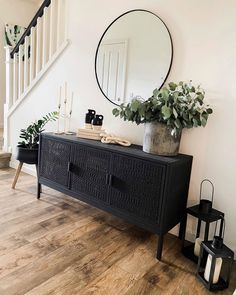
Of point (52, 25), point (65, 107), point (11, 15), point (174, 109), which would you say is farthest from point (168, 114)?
point (11, 15)

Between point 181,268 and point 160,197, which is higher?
point 160,197

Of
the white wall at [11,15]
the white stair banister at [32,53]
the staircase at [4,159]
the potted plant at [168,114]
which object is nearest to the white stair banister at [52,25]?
the white stair banister at [32,53]

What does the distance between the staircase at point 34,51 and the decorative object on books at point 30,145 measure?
0.64m

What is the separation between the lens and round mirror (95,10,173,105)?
204 cm

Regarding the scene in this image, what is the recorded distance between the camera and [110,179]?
1938 millimetres

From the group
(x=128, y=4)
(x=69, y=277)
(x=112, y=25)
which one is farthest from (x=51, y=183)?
(x=128, y=4)

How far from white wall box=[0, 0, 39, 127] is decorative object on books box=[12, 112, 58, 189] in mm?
2374

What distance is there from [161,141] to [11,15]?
4385mm

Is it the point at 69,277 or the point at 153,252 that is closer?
the point at 69,277

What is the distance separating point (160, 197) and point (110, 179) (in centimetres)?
43

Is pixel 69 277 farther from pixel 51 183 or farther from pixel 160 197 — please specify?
pixel 51 183

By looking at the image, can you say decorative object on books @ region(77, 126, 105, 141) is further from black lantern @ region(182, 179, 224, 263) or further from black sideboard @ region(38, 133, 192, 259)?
black lantern @ region(182, 179, 224, 263)

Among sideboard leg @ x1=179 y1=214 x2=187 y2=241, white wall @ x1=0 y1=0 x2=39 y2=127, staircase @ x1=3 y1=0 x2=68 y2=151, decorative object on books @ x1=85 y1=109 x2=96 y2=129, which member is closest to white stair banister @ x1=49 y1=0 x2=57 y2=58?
staircase @ x1=3 y1=0 x2=68 y2=151

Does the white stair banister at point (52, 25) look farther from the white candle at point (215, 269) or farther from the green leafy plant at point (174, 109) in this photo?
the white candle at point (215, 269)
